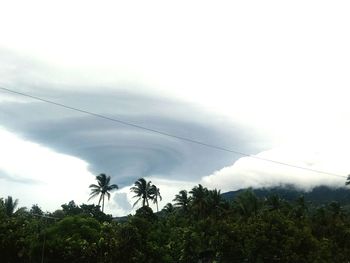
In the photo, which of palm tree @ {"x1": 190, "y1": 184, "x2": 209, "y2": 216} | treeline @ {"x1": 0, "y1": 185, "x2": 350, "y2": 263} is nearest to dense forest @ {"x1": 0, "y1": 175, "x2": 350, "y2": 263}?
treeline @ {"x1": 0, "y1": 185, "x2": 350, "y2": 263}

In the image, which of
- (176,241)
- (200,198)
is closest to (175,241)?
(176,241)

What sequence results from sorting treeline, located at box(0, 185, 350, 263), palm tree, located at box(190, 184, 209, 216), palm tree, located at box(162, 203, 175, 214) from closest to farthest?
treeline, located at box(0, 185, 350, 263), palm tree, located at box(190, 184, 209, 216), palm tree, located at box(162, 203, 175, 214)

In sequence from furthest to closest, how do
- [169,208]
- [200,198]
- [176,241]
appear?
1. [169,208]
2. [200,198]
3. [176,241]

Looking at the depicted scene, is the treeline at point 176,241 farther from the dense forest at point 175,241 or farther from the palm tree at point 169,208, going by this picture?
the palm tree at point 169,208

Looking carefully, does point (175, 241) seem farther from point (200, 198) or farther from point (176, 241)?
point (200, 198)

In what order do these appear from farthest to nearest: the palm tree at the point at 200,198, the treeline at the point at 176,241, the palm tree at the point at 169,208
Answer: the palm tree at the point at 169,208 → the palm tree at the point at 200,198 → the treeline at the point at 176,241

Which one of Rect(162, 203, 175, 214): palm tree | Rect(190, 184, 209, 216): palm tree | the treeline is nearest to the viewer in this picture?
the treeline

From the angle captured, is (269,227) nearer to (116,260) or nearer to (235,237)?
(235,237)

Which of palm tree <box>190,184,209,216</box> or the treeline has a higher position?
palm tree <box>190,184,209,216</box>

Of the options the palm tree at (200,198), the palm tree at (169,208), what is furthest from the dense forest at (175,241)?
the palm tree at (169,208)

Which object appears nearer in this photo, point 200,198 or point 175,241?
point 175,241

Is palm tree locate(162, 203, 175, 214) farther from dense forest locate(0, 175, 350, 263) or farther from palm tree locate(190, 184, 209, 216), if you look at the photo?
dense forest locate(0, 175, 350, 263)
